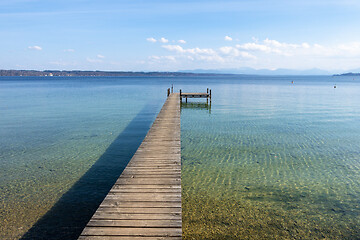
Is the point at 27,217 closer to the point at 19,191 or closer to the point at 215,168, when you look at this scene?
the point at 19,191

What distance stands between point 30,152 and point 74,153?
2.53 metres

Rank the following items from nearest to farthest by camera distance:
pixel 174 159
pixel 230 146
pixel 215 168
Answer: pixel 174 159 < pixel 215 168 < pixel 230 146

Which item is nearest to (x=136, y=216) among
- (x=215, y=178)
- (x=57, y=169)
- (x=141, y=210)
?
(x=141, y=210)

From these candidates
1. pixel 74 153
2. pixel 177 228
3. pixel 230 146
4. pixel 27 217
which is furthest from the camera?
pixel 230 146

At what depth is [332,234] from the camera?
6.82m

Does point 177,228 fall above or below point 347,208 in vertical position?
above

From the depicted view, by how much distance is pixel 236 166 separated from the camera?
11.4 m

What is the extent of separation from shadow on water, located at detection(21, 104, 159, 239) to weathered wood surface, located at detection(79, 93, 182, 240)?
183 cm

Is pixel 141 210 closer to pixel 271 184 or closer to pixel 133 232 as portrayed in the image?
pixel 133 232

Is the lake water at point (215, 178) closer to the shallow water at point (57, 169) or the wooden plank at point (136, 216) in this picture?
the shallow water at point (57, 169)

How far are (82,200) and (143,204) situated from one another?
3.88 m

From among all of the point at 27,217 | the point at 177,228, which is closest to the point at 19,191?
the point at 27,217

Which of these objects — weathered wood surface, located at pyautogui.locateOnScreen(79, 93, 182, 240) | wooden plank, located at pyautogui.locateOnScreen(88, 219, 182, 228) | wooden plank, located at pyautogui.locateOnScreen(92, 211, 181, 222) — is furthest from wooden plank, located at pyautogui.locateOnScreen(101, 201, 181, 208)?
wooden plank, located at pyautogui.locateOnScreen(88, 219, 182, 228)

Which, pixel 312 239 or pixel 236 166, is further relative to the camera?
pixel 236 166
